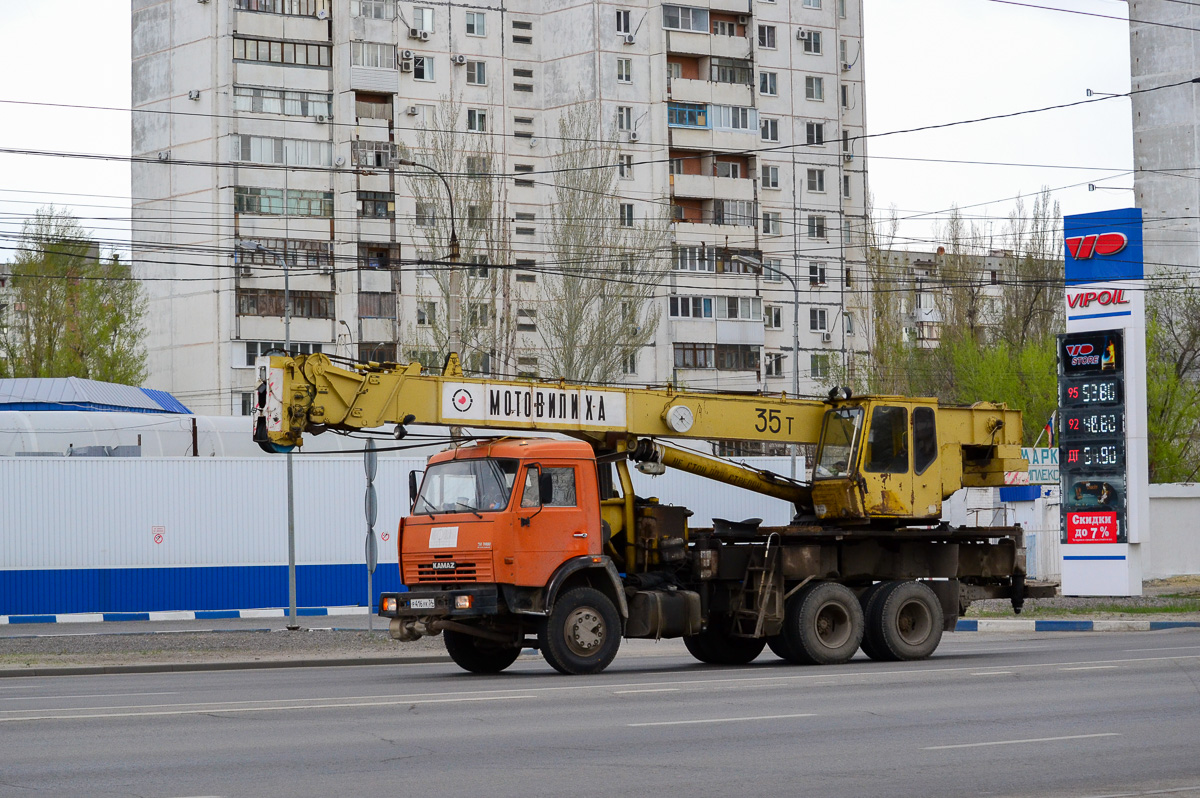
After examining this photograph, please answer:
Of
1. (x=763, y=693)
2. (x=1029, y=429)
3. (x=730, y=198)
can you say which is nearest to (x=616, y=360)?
(x=1029, y=429)

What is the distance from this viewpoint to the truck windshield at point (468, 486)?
19109mm

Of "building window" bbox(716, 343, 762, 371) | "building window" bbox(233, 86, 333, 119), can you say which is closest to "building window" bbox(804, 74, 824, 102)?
"building window" bbox(716, 343, 762, 371)

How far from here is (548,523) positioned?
19.1 metres

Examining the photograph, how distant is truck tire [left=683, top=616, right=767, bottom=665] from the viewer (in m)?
21.5

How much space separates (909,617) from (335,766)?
12.1m

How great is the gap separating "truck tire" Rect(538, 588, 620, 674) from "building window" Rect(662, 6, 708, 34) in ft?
224

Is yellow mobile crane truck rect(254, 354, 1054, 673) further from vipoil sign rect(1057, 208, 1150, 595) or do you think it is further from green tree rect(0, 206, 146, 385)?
green tree rect(0, 206, 146, 385)

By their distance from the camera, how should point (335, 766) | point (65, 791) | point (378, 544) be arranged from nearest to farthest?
1. point (65, 791)
2. point (335, 766)
3. point (378, 544)

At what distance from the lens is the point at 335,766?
1069cm

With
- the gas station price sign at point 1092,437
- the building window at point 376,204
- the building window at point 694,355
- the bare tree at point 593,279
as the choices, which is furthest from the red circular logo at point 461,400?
the building window at point 694,355

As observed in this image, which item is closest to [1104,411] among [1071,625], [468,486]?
[1071,625]

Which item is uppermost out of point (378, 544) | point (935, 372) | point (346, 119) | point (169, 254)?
point (346, 119)

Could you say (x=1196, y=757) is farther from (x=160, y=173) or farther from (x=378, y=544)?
(x=160, y=173)

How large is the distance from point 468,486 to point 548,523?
42.6 inches
